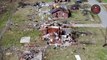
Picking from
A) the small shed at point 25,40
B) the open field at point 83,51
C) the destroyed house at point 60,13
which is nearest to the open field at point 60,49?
the open field at point 83,51

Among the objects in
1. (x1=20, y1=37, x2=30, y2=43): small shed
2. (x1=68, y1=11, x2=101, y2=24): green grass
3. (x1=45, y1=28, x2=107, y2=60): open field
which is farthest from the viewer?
(x1=68, y1=11, x2=101, y2=24): green grass

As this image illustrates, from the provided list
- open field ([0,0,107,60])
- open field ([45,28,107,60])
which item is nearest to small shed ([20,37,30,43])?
open field ([0,0,107,60])

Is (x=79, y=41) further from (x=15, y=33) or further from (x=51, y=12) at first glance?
(x=51, y=12)

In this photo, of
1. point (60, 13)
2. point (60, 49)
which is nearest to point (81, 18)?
point (60, 13)

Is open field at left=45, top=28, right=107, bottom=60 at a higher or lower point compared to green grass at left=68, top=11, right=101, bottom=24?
higher

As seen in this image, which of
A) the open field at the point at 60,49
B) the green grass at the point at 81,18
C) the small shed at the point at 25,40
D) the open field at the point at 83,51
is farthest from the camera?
the green grass at the point at 81,18

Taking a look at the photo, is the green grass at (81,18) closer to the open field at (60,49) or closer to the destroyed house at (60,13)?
the open field at (60,49)

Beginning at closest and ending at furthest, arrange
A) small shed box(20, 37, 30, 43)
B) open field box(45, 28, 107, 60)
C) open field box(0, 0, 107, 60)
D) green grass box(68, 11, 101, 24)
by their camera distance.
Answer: open field box(45, 28, 107, 60) → open field box(0, 0, 107, 60) → small shed box(20, 37, 30, 43) → green grass box(68, 11, 101, 24)

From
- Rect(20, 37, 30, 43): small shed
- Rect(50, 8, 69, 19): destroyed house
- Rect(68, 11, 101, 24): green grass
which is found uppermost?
Rect(20, 37, 30, 43): small shed

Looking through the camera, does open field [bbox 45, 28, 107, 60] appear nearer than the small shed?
Yes

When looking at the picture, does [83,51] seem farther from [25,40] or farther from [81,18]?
[81,18]

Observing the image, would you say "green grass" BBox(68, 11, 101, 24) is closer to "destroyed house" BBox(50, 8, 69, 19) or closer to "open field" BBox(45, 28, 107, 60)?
"destroyed house" BBox(50, 8, 69, 19)
